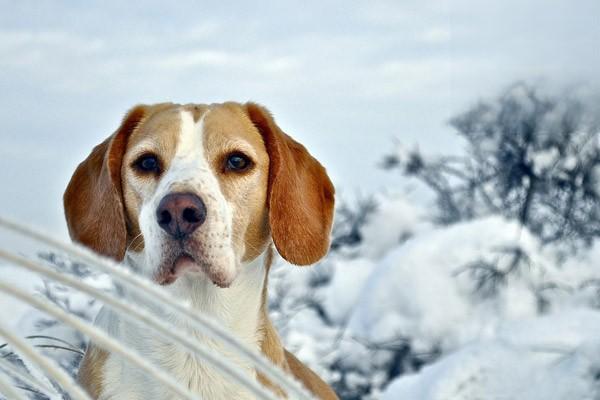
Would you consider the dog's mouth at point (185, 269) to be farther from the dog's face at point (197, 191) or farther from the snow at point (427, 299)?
the snow at point (427, 299)

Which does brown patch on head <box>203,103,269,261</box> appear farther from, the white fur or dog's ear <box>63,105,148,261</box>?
dog's ear <box>63,105,148,261</box>

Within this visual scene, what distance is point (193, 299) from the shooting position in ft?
6.80

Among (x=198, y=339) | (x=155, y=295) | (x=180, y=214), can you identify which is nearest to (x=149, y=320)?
(x=155, y=295)

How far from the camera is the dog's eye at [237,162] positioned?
6.72ft

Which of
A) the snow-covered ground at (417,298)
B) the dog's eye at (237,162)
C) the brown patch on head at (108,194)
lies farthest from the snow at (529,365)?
the brown patch on head at (108,194)

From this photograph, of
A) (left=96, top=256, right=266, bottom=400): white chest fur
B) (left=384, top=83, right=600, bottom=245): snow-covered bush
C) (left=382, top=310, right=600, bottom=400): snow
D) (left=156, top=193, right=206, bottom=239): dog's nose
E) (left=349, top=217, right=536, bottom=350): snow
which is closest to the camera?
(left=156, top=193, right=206, bottom=239): dog's nose

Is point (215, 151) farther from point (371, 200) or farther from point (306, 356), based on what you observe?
point (371, 200)

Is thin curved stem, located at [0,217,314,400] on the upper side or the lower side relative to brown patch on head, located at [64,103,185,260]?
upper

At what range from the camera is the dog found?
188 centimetres

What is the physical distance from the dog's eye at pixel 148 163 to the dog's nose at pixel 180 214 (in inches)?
7.6

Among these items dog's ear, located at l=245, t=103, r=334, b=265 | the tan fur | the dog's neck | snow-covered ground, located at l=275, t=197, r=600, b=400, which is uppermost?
dog's ear, located at l=245, t=103, r=334, b=265

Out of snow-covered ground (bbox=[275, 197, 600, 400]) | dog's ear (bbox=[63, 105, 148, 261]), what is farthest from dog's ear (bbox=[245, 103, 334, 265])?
snow-covered ground (bbox=[275, 197, 600, 400])

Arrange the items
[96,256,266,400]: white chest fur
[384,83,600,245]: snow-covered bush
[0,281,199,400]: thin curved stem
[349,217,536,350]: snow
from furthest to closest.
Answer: [384,83,600,245]: snow-covered bush, [349,217,536,350]: snow, [96,256,266,400]: white chest fur, [0,281,199,400]: thin curved stem

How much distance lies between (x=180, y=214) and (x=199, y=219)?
0.13ft
